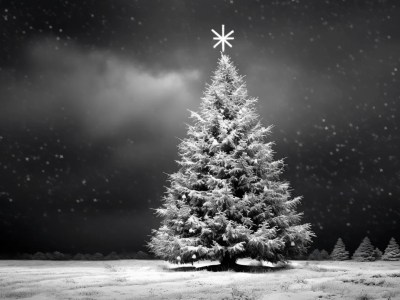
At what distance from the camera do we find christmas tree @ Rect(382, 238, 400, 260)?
35.3 metres

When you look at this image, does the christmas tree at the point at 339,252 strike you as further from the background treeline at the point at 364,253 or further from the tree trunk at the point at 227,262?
the tree trunk at the point at 227,262

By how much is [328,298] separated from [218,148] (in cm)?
1292

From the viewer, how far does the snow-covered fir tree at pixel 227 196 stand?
20.0m

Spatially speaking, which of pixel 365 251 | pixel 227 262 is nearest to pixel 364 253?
pixel 365 251

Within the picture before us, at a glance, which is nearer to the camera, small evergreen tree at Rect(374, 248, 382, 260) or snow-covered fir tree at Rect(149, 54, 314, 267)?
snow-covered fir tree at Rect(149, 54, 314, 267)

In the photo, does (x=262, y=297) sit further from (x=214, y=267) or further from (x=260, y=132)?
(x=260, y=132)

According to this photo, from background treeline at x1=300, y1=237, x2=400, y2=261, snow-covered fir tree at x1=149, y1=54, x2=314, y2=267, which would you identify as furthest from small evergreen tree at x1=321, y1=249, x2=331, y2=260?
snow-covered fir tree at x1=149, y1=54, x2=314, y2=267

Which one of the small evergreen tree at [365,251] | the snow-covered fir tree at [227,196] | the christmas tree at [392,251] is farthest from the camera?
the small evergreen tree at [365,251]

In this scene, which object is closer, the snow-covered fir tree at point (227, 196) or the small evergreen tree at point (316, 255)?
the snow-covered fir tree at point (227, 196)

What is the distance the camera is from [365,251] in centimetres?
3772

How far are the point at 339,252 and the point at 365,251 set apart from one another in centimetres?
236

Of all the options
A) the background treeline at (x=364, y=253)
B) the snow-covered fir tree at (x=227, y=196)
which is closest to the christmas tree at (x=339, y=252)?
the background treeline at (x=364, y=253)

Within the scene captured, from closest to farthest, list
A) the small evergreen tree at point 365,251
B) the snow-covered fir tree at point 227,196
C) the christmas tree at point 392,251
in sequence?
the snow-covered fir tree at point 227,196
the christmas tree at point 392,251
the small evergreen tree at point 365,251

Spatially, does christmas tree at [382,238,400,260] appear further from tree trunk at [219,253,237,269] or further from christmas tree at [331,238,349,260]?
tree trunk at [219,253,237,269]
